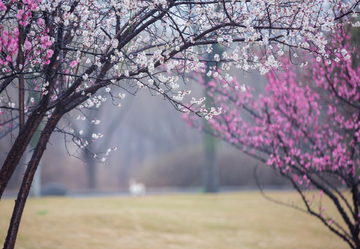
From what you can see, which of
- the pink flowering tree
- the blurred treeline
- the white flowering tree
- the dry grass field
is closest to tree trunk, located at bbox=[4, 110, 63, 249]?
the white flowering tree

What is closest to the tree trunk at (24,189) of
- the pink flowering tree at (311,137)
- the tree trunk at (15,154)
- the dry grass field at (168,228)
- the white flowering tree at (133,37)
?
the white flowering tree at (133,37)

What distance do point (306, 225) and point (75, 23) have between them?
28.2 feet

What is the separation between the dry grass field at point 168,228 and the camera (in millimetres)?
6969

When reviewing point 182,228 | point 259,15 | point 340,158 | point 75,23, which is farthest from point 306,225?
point 75,23

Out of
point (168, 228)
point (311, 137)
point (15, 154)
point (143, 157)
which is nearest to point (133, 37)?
point (15, 154)

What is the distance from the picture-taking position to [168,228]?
27.9 ft

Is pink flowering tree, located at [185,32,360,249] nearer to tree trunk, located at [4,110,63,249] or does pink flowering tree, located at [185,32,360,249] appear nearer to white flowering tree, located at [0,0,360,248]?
white flowering tree, located at [0,0,360,248]

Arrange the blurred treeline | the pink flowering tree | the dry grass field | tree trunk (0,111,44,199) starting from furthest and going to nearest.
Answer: the blurred treeline → the dry grass field → the pink flowering tree → tree trunk (0,111,44,199)

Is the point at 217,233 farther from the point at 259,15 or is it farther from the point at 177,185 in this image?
the point at 177,185

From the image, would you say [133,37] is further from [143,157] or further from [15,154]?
[143,157]

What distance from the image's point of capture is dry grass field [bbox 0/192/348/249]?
697 centimetres

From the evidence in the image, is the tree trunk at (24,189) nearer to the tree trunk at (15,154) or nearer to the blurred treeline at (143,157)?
the tree trunk at (15,154)

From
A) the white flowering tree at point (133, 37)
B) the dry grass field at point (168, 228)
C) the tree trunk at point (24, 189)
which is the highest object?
the white flowering tree at point (133, 37)

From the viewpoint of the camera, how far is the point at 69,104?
3.64 metres
